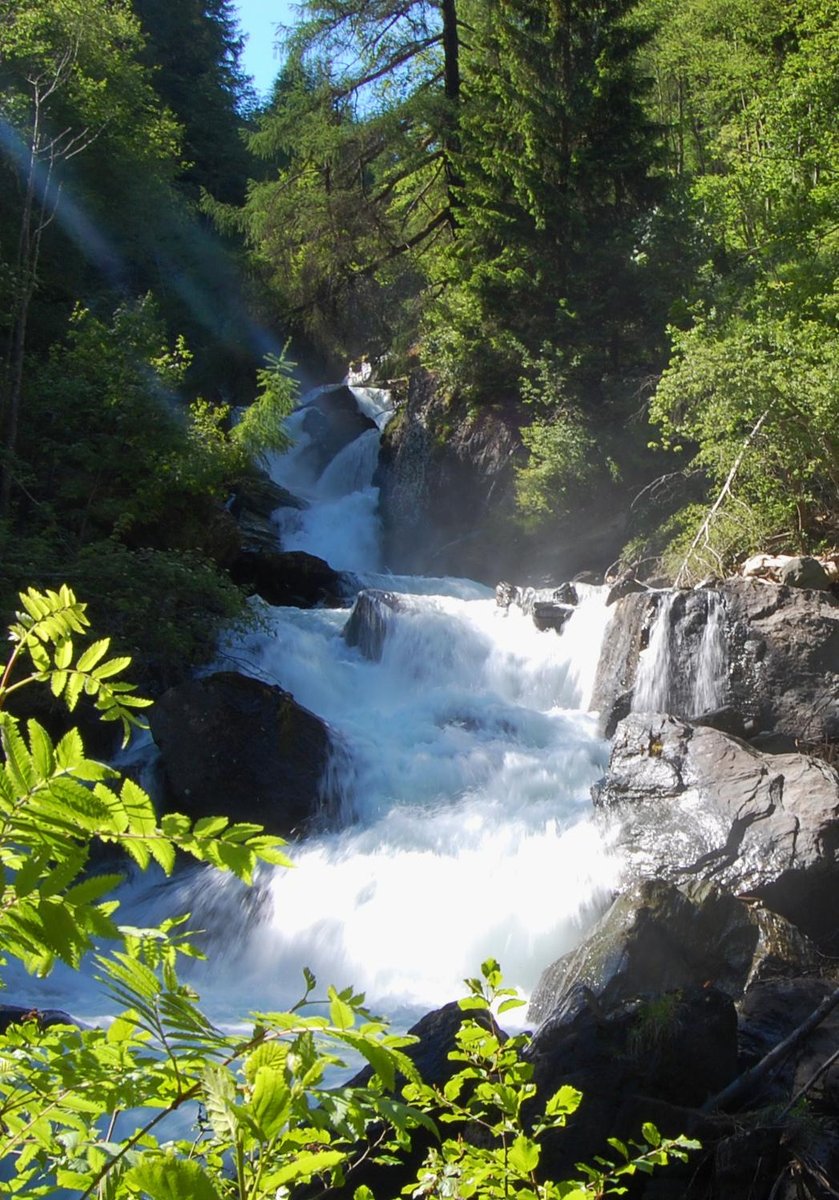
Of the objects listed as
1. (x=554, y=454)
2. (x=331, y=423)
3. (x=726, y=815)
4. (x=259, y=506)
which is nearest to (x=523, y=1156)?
(x=726, y=815)

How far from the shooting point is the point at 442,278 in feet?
59.4

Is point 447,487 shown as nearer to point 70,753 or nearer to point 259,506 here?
point 259,506

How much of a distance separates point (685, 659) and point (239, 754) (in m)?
4.87

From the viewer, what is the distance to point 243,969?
762cm

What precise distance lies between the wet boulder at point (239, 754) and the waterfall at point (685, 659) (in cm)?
367

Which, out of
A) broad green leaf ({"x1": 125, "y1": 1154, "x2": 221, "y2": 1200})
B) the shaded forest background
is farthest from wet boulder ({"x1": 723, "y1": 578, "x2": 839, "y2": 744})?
broad green leaf ({"x1": 125, "y1": 1154, "x2": 221, "y2": 1200})

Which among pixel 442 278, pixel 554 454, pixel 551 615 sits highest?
pixel 442 278

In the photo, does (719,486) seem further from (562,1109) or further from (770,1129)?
(562,1109)

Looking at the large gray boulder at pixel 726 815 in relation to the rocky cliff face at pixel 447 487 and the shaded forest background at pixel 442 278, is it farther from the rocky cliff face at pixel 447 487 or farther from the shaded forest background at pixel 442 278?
the rocky cliff face at pixel 447 487

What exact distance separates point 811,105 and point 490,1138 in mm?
17784

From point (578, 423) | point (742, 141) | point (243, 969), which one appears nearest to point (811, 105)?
point (742, 141)

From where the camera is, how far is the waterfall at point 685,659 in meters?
10.2

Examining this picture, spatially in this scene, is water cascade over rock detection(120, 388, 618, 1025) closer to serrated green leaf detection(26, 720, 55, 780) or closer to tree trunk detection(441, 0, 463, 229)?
serrated green leaf detection(26, 720, 55, 780)

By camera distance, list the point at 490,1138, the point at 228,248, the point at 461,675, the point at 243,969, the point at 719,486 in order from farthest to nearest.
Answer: the point at 228,248, the point at 719,486, the point at 461,675, the point at 243,969, the point at 490,1138
